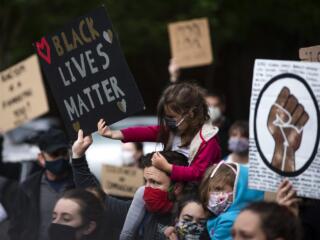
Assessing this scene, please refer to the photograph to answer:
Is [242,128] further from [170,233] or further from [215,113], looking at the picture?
[170,233]

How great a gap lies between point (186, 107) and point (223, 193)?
78 cm

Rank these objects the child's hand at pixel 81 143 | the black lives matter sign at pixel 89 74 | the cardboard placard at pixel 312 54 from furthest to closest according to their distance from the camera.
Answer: the child's hand at pixel 81 143 < the black lives matter sign at pixel 89 74 < the cardboard placard at pixel 312 54

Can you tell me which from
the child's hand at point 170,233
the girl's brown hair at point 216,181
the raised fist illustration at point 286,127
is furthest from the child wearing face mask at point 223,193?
the raised fist illustration at point 286,127

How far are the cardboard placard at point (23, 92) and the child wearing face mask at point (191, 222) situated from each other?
4.01 m

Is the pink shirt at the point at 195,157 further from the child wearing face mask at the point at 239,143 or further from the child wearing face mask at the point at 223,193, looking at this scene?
the child wearing face mask at the point at 239,143

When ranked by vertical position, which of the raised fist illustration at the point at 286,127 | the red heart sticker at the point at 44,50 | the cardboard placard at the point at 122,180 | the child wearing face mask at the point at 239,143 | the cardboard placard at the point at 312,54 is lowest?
the cardboard placard at the point at 122,180

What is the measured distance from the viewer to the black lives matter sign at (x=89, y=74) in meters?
5.64

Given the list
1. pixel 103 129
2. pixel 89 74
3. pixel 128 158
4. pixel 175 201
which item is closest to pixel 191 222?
pixel 175 201

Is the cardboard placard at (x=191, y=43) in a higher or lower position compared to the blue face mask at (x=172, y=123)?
lower

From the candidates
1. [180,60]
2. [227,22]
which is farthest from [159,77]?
[180,60]

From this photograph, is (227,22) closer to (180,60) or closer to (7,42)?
(7,42)

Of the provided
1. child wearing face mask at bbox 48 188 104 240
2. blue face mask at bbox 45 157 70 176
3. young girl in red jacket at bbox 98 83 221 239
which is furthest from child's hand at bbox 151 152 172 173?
blue face mask at bbox 45 157 70 176

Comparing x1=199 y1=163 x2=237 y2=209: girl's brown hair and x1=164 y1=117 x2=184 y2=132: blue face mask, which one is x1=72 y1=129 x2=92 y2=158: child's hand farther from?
x1=199 y1=163 x2=237 y2=209: girl's brown hair

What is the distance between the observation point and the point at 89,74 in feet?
19.0
